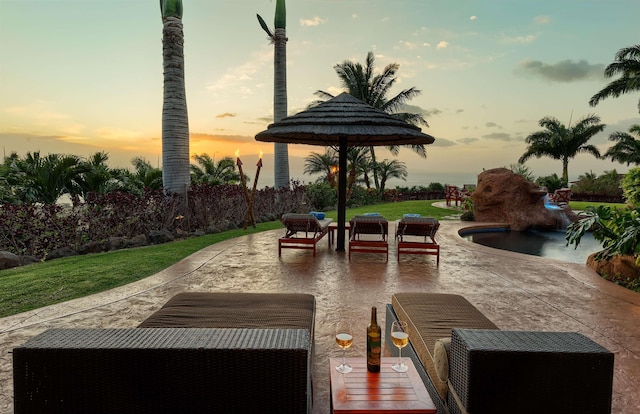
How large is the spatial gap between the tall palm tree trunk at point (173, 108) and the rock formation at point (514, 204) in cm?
1049

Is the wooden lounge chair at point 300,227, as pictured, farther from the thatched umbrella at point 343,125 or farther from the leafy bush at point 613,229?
the leafy bush at point 613,229

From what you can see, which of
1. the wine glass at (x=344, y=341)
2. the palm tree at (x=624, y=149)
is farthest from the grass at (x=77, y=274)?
the palm tree at (x=624, y=149)

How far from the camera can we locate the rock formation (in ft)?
43.2

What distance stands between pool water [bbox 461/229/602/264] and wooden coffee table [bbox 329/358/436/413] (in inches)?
309

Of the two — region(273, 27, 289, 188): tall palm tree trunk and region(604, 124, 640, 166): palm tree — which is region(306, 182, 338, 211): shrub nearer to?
region(273, 27, 289, 188): tall palm tree trunk

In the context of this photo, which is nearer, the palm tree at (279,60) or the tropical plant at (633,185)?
the tropical plant at (633,185)

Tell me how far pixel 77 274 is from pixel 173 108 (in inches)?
247

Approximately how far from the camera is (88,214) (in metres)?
8.11

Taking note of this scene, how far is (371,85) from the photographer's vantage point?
25250mm

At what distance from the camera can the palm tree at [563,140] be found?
32.5 m

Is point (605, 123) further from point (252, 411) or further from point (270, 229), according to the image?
point (252, 411)

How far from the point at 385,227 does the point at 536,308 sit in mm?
3438

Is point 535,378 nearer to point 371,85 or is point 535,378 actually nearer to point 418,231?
point 418,231

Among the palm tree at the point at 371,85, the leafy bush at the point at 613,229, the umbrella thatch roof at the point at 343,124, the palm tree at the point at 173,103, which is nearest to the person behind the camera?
the leafy bush at the point at 613,229
